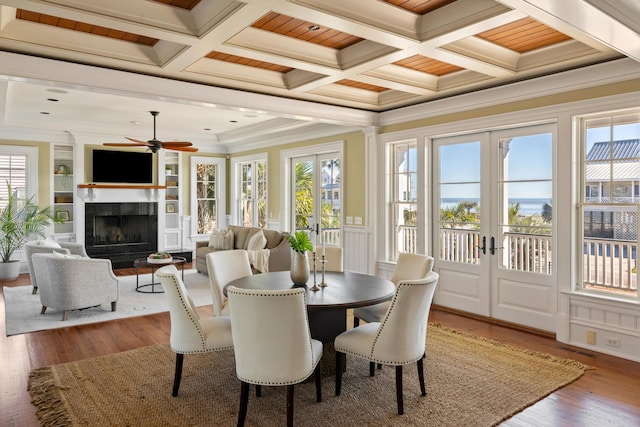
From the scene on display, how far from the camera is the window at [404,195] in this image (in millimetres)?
5895

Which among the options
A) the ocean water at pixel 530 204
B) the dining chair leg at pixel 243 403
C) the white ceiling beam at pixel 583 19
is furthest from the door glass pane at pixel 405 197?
the dining chair leg at pixel 243 403

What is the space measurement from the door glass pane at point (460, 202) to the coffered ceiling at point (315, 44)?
0.73 meters

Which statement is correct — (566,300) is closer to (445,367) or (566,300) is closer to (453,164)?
(445,367)

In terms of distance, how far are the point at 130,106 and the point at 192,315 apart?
4.64 metres

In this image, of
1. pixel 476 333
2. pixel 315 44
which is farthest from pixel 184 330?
pixel 476 333

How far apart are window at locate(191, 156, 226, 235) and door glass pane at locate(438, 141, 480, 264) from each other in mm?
5972

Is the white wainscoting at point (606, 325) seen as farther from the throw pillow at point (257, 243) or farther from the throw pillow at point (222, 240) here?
the throw pillow at point (222, 240)

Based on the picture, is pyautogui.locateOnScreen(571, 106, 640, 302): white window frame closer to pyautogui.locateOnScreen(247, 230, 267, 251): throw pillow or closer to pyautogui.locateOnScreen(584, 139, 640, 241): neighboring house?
pyautogui.locateOnScreen(584, 139, 640, 241): neighboring house

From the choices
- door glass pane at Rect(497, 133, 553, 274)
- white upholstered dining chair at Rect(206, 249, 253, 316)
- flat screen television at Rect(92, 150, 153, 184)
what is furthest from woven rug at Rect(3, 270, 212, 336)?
door glass pane at Rect(497, 133, 553, 274)

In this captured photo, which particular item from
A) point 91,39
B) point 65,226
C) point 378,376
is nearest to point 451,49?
point 378,376

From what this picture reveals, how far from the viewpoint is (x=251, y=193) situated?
9555 mm

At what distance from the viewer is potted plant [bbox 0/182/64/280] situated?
24.3 feet

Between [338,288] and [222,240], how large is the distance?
4.66 meters

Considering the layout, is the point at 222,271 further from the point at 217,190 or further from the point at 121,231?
the point at 217,190
